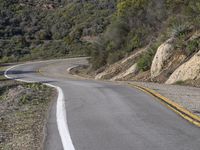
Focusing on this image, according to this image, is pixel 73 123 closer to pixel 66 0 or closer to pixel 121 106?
pixel 121 106

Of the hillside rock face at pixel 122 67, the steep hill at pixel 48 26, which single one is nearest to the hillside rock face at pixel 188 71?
the hillside rock face at pixel 122 67

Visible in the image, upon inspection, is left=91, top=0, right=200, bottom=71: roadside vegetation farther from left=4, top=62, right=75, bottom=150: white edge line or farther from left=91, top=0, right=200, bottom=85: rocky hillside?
left=4, top=62, right=75, bottom=150: white edge line

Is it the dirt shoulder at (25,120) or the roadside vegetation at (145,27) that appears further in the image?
the roadside vegetation at (145,27)

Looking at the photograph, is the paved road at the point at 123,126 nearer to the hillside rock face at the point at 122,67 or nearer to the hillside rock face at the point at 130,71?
the hillside rock face at the point at 130,71

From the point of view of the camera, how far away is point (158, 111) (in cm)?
1339

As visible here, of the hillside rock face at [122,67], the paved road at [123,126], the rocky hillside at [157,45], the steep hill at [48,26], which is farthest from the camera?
the steep hill at [48,26]

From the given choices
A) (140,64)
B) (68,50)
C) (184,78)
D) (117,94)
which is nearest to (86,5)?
(68,50)

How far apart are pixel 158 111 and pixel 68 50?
6210cm

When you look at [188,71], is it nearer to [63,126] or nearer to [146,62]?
[146,62]

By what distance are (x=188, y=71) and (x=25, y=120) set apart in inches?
514

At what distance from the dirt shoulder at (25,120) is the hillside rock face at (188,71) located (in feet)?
24.0

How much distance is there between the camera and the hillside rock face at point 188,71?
24094 mm

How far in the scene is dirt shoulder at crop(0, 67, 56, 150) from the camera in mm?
Result: 10180

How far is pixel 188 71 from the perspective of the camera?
24.6 m
